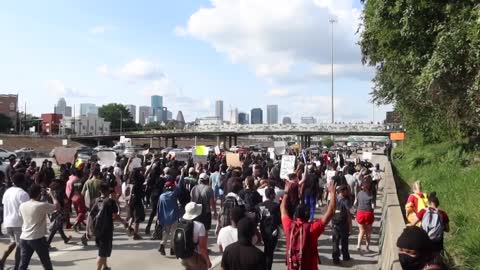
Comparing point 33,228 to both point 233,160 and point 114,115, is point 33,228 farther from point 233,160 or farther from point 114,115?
point 114,115

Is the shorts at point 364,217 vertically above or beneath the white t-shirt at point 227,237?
beneath

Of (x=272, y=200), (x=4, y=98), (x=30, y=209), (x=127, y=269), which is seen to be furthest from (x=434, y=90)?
(x=4, y=98)

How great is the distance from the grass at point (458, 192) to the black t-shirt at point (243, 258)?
398 cm

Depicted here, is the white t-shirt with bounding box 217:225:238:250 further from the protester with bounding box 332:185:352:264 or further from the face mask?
the protester with bounding box 332:185:352:264

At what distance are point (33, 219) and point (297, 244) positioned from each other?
4.44m

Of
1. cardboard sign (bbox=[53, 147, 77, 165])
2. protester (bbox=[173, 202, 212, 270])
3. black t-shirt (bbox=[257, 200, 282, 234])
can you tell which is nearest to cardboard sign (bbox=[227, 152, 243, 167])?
cardboard sign (bbox=[53, 147, 77, 165])

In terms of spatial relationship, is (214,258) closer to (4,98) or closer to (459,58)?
(459,58)

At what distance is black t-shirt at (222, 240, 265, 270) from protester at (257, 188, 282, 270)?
348 cm

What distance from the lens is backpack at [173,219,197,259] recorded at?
6.76 meters

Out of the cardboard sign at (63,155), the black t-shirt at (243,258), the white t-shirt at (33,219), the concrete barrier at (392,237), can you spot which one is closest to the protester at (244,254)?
the black t-shirt at (243,258)

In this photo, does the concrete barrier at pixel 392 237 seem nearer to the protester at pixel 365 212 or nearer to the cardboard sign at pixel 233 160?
the protester at pixel 365 212

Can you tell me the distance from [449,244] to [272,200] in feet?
11.8

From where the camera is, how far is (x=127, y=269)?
9836 mm

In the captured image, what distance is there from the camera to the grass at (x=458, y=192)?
8648 millimetres
